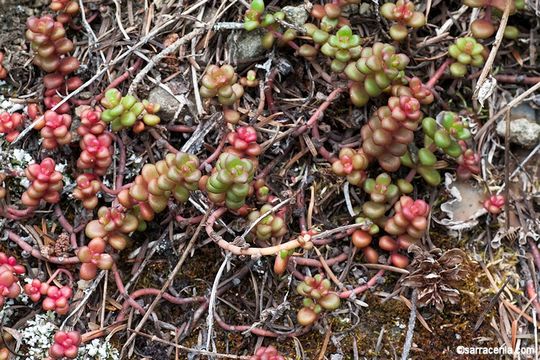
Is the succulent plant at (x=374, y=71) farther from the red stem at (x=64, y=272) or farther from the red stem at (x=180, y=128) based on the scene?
the red stem at (x=64, y=272)

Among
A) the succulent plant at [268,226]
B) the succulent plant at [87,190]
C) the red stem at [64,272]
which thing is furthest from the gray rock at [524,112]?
the red stem at [64,272]

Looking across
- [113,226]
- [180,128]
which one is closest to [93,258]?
[113,226]

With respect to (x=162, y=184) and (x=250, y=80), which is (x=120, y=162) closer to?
(x=162, y=184)

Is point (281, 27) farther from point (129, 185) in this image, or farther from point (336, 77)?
point (129, 185)

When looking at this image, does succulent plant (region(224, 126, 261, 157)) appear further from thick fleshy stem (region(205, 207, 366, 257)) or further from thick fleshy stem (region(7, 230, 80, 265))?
thick fleshy stem (region(7, 230, 80, 265))

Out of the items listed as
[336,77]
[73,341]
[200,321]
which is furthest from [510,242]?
[73,341]

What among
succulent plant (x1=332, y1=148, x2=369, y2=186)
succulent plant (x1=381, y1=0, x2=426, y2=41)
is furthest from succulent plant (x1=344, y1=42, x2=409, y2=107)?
succulent plant (x1=332, y1=148, x2=369, y2=186)
